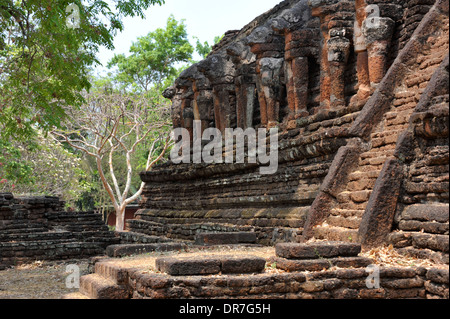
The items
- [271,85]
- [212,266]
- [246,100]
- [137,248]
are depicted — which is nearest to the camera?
[212,266]

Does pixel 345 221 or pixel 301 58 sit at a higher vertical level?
pixel 301 58

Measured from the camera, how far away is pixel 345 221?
7.80m

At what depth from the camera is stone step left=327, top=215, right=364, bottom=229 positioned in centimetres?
750

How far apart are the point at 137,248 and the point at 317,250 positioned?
381cm

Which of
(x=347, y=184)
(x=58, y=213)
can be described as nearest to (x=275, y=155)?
(x=347, y=184)

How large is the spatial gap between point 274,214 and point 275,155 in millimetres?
1406

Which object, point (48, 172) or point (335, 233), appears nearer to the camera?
point (335, 233)

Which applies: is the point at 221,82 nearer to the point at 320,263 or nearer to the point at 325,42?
the point at 325,42

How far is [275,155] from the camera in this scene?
1154cm

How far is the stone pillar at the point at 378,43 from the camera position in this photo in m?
9.40

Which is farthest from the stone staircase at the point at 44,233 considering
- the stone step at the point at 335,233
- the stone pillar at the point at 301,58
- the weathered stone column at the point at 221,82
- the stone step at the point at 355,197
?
the stone step at the point at 355,197

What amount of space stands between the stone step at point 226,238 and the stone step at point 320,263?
11.5 ft

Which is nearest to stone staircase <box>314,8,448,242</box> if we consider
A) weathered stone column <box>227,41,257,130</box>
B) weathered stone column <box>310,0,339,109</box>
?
weathered stone column <box>310,0,339,109</box>

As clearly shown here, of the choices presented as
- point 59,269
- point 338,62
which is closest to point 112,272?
point 59,269
